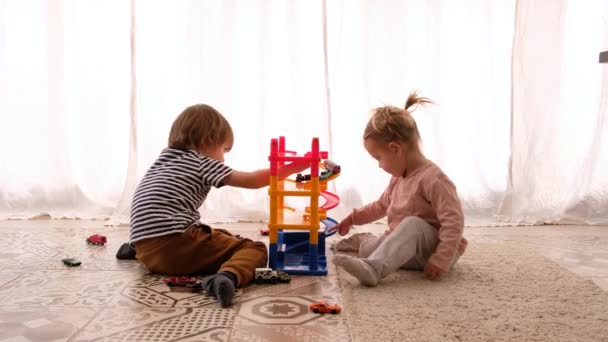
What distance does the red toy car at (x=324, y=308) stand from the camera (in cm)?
110

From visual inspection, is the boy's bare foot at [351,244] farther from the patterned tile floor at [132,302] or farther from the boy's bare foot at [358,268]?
the boy's bare foot at [358,268]

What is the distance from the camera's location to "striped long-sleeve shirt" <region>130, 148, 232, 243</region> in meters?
1.38

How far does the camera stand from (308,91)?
2.11 meters

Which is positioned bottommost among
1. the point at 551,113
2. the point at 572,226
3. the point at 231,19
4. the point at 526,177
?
the point at 572,226

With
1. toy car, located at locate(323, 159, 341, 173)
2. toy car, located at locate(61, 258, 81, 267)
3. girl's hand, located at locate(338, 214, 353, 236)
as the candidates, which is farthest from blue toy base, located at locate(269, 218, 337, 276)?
toy car, located at locate(61, 258, 81, 267)

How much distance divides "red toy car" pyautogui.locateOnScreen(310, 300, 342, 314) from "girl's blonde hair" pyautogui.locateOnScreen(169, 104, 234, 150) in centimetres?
54

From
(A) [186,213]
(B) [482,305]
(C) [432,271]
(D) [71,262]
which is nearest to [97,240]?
(D) [71,262]

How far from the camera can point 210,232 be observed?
4.65 ft

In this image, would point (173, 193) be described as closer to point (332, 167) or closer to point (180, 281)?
point (180, 281)

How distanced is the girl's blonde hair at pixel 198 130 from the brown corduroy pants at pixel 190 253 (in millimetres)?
212

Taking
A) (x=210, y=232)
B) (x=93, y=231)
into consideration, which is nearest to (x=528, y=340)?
(x=210, y=232)

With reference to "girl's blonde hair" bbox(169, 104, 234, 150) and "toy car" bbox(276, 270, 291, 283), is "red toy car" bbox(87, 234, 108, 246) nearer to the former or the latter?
"girl's blonde hair" bbox(169, 104, 234, 150)

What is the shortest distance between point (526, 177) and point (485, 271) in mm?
830

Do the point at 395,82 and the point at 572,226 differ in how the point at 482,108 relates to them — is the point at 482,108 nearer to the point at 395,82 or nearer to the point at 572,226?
the point at 395,82
